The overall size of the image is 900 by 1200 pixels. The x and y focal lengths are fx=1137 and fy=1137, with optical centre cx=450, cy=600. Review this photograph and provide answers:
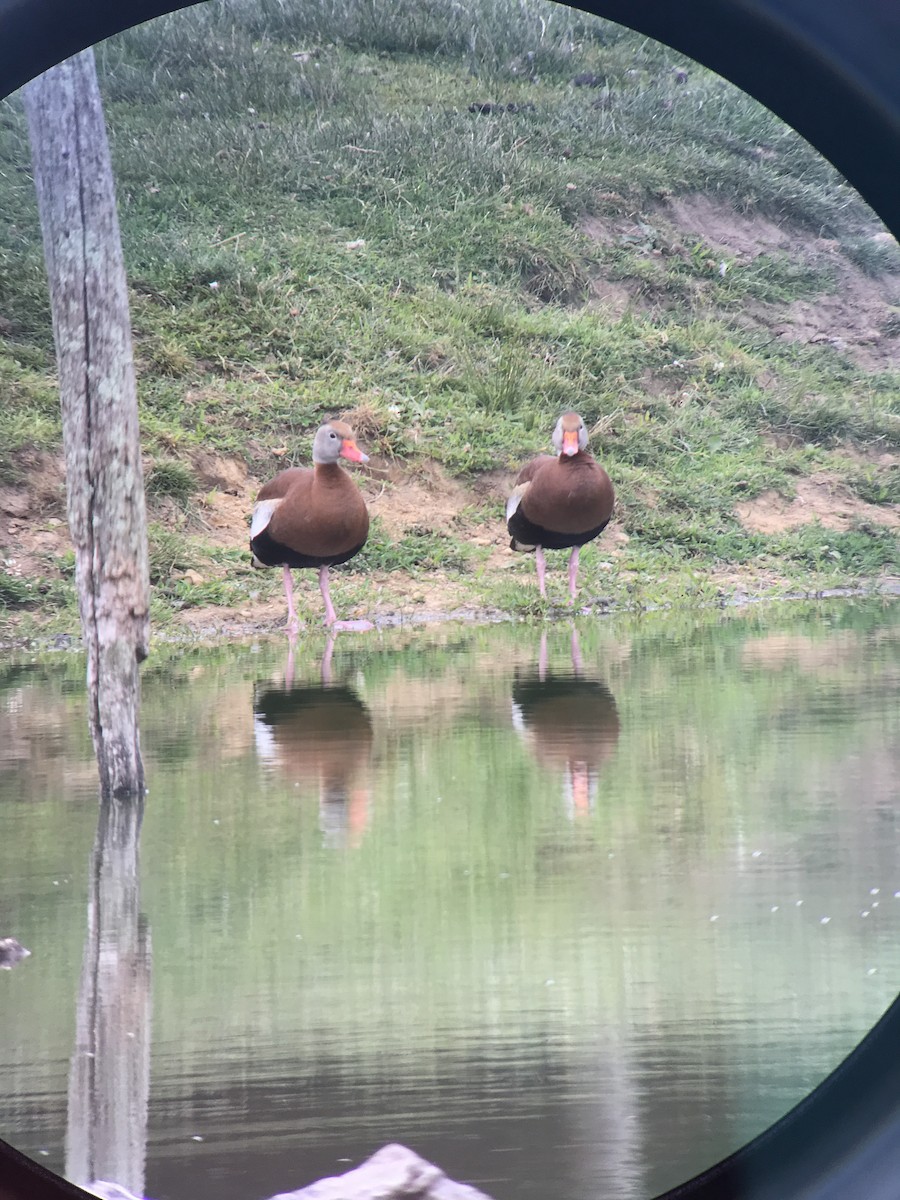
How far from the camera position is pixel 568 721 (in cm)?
176

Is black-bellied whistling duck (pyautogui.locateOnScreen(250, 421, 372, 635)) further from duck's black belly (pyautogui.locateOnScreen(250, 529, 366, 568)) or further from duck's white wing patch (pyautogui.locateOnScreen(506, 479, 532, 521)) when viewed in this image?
duck's white wing patch (pyautogui.locateOnScreen(506, 479, 532, 521))

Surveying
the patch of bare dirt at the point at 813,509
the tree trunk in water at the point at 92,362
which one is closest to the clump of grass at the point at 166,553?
the tree trunk in water at the point at 92,362

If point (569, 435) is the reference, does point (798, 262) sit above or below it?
above

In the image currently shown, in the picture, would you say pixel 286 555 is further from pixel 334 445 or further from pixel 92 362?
pixel 92 362

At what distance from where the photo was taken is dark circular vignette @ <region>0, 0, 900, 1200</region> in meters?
0.46

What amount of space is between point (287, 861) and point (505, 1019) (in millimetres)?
458

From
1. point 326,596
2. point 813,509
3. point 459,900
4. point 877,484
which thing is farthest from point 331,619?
point 877,484

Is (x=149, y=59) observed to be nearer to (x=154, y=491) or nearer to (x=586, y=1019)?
(x=154, y=491)

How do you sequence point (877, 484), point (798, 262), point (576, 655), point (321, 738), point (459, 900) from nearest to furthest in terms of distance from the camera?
1. point (459, 900)
2. point (321, 738)
3. point (576, 655)
4. point (877, 484)
5. point (798, 262)

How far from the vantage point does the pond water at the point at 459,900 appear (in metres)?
0.91

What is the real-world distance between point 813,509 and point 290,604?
3.60 ft

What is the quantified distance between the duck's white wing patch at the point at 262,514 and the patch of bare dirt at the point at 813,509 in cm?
92

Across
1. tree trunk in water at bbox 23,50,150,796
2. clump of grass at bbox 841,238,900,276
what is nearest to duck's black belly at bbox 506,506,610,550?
tree trunk in water at bbox 23,50,150,796

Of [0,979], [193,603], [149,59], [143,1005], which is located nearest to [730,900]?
[143,1005]
